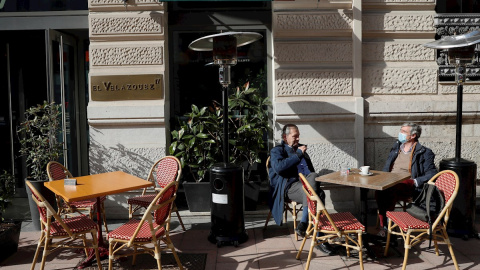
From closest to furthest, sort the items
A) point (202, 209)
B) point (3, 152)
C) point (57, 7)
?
point (202, 209), point (57, 7), point (3, 152)

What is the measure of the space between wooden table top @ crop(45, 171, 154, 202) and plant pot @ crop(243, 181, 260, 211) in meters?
1.64

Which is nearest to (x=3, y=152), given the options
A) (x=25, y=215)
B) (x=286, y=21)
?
(x=25, y=215)

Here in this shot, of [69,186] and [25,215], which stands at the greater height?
[69,186]

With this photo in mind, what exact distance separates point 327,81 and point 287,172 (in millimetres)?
1557

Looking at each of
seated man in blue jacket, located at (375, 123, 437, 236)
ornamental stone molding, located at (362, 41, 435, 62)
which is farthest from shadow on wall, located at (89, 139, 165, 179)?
ornamental stone molding, located at (362, 41, 435, 62)

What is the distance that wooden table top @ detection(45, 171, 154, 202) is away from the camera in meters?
4.20

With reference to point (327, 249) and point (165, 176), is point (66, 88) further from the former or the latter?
point (327, 249)

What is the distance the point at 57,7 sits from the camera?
666cm

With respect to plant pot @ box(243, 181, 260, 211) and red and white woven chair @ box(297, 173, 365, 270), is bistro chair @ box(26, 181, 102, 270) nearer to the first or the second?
red and white woven chair @ box(297, 173, 365, 270)

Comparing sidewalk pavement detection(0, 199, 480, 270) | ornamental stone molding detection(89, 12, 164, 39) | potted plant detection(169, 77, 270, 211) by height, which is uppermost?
ornamental stone molding detection(89, 12, 164, 39)

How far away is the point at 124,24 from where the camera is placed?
620 cm

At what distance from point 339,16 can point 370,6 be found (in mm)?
468

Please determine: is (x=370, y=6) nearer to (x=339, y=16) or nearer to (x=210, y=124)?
(x=339, y=16)

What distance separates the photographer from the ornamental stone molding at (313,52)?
20.5 ft
